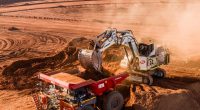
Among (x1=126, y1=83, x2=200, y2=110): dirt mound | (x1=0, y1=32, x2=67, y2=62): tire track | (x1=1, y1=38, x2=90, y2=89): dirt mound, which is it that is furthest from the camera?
(x1=0, y1=32, x2=67, y2=62): tire track

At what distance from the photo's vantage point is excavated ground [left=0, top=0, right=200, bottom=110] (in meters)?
15.9

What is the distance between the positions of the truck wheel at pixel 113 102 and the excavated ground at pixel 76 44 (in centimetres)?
54

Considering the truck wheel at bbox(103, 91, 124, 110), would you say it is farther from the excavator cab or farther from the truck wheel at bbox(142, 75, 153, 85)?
the excavator cab

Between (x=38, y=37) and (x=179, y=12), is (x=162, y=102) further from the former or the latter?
(x=179, y=12)

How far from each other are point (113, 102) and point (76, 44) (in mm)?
12628

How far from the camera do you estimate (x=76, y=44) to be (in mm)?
26547

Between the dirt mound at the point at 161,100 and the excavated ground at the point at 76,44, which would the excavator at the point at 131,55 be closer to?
the excavated ground at the point at 76,44

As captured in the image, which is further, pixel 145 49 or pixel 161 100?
pixel 145 49

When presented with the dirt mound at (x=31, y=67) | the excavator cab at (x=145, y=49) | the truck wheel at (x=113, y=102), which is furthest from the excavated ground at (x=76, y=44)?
the excavator cab at (x=145, y=49)

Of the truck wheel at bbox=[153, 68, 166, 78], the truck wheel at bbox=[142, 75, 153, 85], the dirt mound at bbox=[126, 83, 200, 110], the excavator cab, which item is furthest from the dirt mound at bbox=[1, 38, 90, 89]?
the dirt mound at bbox=[126, 83, 200, 110]

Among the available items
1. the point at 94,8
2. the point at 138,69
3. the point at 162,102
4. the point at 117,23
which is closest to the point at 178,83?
the point at 138,69

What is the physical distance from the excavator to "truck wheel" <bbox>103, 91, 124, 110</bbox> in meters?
1.64

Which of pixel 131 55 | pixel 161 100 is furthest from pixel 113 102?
pixel 131 55

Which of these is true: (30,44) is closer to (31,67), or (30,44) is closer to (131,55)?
(31,67)
